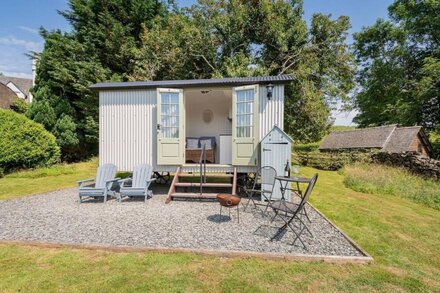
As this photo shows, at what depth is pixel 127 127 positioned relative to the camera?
730cm

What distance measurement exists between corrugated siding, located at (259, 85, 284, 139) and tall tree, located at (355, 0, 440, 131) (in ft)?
52.1

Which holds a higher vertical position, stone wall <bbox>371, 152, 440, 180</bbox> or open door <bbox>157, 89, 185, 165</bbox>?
open door <bbox>157, 89, 185, 165</bbox>

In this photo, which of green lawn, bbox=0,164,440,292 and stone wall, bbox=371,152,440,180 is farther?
stone wall, bbox=371,152,440,180

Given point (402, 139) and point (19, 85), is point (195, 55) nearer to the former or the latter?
point (402, 139)

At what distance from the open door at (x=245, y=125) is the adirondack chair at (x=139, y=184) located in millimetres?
2511

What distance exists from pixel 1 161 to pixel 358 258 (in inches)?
504

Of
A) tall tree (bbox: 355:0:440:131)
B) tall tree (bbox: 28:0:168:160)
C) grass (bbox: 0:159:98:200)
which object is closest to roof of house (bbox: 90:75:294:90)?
grass (bbox: 0:159:98:200)

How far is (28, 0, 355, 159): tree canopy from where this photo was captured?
14344 millimetres

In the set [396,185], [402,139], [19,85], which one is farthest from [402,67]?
[19,85]

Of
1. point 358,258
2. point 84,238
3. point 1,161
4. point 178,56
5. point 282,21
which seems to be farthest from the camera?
point 178,56

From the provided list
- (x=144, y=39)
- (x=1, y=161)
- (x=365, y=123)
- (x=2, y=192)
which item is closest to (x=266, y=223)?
(x=2, y=192)

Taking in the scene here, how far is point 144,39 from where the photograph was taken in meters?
15.5

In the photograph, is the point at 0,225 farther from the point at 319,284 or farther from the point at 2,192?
the point at 319,284

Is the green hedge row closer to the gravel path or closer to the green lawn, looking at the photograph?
the gravel path
